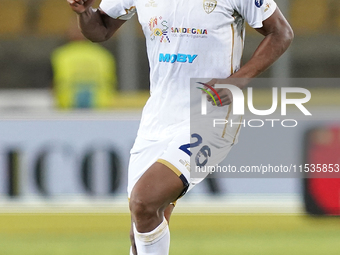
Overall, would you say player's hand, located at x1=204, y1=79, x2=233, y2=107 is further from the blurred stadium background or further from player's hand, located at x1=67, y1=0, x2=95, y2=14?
the blurred stadium background

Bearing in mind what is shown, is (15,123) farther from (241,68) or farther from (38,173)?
(241,68)

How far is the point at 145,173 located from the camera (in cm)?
325

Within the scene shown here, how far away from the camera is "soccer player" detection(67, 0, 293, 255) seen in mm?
3312

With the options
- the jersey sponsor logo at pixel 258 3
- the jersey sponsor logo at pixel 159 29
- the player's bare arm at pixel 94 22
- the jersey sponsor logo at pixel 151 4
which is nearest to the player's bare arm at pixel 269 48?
the jersey sponsor logo at pixel 258 3

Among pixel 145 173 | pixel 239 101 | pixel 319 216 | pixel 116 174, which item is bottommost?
pixel 319 216

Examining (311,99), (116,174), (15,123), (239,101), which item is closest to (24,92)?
(15,123)

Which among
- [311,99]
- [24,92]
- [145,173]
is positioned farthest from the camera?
[24,92]

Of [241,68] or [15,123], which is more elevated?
[241,68]

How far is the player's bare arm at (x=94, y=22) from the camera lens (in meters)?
3.61

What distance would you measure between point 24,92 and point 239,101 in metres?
5.21

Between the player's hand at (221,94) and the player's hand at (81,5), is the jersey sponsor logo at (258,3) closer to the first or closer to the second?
the player's hand at (221,94)

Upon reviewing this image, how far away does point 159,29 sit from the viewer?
3.44m

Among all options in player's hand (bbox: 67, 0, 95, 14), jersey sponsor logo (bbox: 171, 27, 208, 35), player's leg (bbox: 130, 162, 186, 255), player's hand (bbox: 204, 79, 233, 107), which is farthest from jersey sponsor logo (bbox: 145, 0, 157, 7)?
player's leg (bbox: 130, 162, 186, 255)

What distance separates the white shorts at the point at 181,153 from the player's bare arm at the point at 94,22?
0.71 meters
